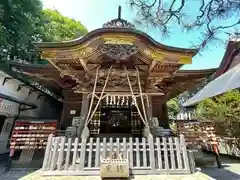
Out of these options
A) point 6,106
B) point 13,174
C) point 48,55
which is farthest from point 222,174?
point 6,106

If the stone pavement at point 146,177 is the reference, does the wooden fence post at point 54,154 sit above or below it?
above

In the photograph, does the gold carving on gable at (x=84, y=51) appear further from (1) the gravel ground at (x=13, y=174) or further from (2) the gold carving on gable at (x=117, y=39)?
(1) the gravel ground at (x=13, y=174)

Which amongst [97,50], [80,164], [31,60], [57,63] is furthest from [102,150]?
[31,60]

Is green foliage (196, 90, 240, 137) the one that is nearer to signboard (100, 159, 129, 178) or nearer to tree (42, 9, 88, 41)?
signboard (100, 159, 129, 178)

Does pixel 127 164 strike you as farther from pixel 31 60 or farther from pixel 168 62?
pixel 31 60

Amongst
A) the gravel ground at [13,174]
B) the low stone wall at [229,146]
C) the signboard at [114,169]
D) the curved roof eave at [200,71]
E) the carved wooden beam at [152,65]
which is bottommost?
the gravel ground at [13,174]

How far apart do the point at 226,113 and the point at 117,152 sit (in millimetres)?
4918

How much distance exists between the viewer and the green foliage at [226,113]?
20.9 feet

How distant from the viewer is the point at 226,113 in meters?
6.50

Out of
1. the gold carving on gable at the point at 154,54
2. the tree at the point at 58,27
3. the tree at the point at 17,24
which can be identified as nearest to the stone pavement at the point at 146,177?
the gold carving on gable at the point at 154,54

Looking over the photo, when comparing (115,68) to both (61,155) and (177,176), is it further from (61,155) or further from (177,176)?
(177,176)

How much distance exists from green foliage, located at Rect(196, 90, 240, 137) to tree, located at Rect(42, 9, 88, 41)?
945 cm

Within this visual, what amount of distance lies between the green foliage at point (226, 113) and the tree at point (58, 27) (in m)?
9.45

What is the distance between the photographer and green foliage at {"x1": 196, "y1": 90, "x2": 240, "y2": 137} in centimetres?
636
